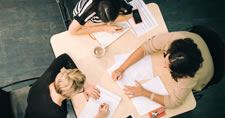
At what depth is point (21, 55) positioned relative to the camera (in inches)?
82.7

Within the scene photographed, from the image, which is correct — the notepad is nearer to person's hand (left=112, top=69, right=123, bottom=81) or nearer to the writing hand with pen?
person's hand (left=112, top=69, right=123, bottom=81)

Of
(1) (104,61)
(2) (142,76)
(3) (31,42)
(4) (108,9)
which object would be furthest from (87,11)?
(3) (31,42)

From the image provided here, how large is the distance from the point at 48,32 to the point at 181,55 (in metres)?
1.68

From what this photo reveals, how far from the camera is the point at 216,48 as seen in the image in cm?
128

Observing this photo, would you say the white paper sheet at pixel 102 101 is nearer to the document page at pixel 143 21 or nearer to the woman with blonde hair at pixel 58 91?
the woman with blonde hair at pixel 58 91

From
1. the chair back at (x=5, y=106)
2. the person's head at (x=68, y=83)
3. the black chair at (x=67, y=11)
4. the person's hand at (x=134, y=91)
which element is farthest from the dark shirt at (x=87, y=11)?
the chair back at (x=5, y=106)

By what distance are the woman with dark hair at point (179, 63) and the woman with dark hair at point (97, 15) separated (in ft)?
1.05

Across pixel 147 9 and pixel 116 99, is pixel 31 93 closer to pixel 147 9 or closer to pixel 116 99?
pixel 116 99

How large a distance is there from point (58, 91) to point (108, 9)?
65 cm

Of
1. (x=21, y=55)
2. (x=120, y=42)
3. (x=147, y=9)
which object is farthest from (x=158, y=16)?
(x=21, y=55)

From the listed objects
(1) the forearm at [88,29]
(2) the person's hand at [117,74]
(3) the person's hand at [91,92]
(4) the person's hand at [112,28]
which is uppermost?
(1) the forearm at [88,29]

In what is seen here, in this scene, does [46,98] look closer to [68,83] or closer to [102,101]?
[68,83]

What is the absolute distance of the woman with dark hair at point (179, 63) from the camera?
117 centimetres

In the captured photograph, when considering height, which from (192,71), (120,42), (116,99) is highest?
(120,42)
